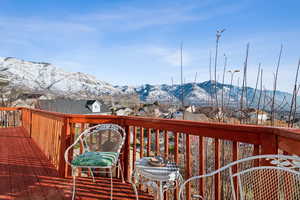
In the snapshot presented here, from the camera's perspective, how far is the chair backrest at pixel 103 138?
2.68 m

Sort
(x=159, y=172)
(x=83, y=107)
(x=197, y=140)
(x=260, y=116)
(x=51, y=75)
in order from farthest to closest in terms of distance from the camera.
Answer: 1. (x=51, y=75)
2. (x=83, y=107)
3. (x=260, y=116)
4. (x=197, y=140)
5. (x=159, y=172)

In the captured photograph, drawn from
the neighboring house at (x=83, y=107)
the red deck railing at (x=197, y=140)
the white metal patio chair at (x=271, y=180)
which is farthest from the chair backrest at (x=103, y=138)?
the neighboring house at (x=83, y=107)

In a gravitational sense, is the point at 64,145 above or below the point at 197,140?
below

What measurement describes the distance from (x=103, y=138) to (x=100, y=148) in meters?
0.17

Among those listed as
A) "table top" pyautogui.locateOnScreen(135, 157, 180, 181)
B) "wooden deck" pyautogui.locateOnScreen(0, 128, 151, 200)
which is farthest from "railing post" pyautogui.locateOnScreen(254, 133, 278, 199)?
"wooden deck" pyautogui.locateOnScreen(0, 128, 151, 200)

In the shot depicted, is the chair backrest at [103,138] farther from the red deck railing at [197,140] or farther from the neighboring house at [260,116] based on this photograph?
the neighboring house at [260,116]

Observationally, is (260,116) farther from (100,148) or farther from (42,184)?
(42,184)

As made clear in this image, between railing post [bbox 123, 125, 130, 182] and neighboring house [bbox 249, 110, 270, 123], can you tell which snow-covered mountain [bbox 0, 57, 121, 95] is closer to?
railing post [bbox 123, 125, 130, 182]

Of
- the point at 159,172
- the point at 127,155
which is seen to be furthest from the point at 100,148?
the point at 159,172

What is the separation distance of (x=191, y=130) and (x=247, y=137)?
54cm

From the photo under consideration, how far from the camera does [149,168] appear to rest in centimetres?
154

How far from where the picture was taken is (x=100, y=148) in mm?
2941

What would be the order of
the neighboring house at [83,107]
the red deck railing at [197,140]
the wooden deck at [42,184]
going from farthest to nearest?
the neighboring house at [83,107]
the wooden deck at [42,184]
the red deck railing at [197,140]

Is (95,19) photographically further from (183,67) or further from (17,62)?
(17,62)
